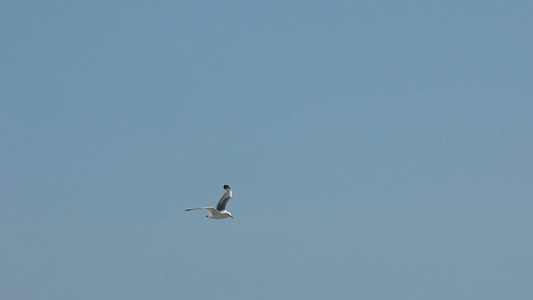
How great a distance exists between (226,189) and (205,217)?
6.73 metres

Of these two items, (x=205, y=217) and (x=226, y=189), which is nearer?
(x=205, y=217)

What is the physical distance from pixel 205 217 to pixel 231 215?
3.57 metres

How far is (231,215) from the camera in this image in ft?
282

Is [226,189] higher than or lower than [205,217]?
higher

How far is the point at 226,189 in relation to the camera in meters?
89.2

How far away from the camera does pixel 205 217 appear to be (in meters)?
83.2

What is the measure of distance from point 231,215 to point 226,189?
13.7 feet
